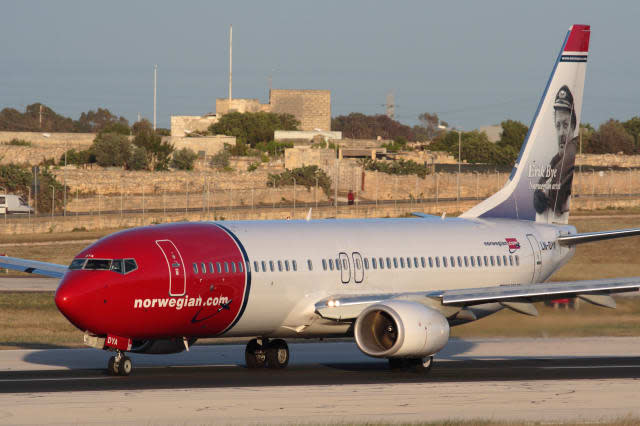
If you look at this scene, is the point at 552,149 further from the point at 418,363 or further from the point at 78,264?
the point at 78,264

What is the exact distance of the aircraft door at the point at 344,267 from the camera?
1184 inches

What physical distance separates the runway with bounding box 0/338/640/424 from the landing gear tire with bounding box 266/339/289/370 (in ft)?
1.40

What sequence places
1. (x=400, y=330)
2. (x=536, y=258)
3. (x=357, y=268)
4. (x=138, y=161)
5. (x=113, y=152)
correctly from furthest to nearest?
(x=113, y=152), (x=138, y=161), (x=536, y=258), (x=357, y=268), (x=400, y=330)

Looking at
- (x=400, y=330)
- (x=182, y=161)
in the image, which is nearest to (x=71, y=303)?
(x=400, y=330)

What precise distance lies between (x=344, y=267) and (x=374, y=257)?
1.20 meters

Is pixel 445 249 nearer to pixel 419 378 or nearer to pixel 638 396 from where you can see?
pixel 419 378

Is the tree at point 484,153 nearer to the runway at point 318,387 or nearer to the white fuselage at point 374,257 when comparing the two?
the white fuselage at point 374,257

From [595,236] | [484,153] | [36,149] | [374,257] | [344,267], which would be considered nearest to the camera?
[344,267]

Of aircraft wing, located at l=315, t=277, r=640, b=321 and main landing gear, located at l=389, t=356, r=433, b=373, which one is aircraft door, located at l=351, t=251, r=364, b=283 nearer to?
aircraft wing, located at l=315, t=277, r=640, b=321

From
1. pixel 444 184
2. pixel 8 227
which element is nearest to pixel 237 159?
pixel 444 184

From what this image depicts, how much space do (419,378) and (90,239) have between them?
56.0 metres

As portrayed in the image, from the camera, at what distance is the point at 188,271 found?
Answer: 1050 inches

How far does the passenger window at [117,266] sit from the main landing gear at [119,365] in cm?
240

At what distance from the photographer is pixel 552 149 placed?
124 feet
